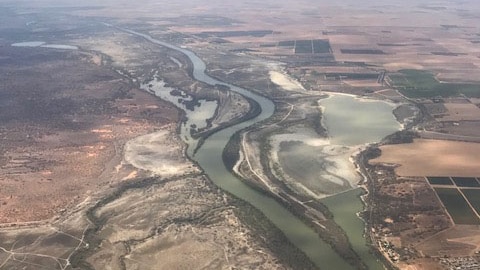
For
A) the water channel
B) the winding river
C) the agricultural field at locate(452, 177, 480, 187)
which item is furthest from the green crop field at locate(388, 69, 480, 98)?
the agricultural field at locate(452, 177, 480, 187)

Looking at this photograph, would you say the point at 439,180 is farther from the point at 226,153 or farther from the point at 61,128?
the point at 61,128

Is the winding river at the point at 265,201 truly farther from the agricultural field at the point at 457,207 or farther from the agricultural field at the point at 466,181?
the agricultural field at the point at 466,181

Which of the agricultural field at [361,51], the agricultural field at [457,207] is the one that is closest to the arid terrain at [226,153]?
the agricultural field at [457,207]

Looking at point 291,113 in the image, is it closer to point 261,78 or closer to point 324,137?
point 324,137

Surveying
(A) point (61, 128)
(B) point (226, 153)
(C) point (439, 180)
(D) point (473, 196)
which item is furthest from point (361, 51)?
(A) point (61, 128)

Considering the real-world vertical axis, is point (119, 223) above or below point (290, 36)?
below

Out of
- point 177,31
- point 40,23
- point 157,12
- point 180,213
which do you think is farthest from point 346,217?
point 157,12

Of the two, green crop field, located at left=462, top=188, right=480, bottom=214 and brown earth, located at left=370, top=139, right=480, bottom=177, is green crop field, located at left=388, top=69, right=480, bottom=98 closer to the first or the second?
brown earth, located at left=370, top=139, right=480, bottom=177
